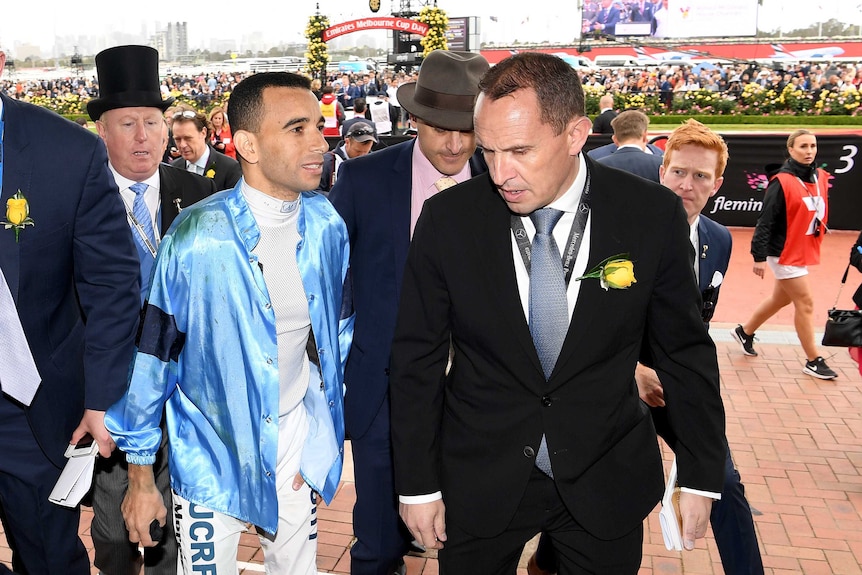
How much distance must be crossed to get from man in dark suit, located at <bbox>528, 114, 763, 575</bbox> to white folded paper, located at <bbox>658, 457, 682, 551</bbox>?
2.48 feet

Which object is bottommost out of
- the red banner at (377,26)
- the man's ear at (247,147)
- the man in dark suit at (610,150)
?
the man in dark suit at (610,150)

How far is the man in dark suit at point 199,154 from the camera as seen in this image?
237 inches

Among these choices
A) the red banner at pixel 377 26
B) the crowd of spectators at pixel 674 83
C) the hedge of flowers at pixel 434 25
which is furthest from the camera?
the red banner at pixel 377 26

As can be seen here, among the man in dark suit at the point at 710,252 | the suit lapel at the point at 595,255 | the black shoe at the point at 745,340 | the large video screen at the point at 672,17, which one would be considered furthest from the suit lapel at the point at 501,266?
the large video screen at the point at 672,17

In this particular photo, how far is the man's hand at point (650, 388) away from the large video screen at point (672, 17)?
55598 mm

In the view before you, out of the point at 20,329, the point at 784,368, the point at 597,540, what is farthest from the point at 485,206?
the point at 784,368

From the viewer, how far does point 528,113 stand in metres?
2.36

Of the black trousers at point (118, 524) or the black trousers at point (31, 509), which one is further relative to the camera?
the black trousers at point (118, 524)

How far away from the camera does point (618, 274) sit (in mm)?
2416

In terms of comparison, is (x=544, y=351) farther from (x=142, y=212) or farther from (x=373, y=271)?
(x=142, y=212)

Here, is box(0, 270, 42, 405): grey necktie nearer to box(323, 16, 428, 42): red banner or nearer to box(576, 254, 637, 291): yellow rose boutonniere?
box(576, 254, 637, 291): yellow rose boutonniere

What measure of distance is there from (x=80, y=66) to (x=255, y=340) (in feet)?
176

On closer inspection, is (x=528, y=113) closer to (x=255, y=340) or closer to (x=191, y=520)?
(x=255, y=340)

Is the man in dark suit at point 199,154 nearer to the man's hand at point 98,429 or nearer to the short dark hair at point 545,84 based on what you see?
the man's hand at point 98,429
